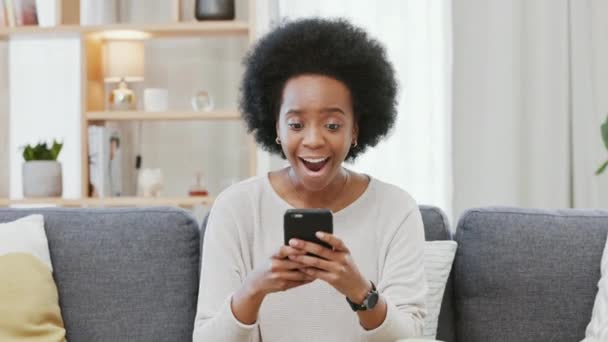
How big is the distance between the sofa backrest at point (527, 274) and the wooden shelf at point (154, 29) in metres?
1.59

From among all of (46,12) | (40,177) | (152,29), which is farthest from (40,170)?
(46,12)

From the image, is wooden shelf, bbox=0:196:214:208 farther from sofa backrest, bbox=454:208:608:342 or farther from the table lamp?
sofa backrest, bbox=454:208:608:342

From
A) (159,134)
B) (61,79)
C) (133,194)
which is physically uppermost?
(61,79)

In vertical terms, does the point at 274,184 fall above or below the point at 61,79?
below

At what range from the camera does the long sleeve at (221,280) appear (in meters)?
1.54

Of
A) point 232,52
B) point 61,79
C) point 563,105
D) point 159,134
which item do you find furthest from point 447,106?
point 61,79

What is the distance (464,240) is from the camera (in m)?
2.03

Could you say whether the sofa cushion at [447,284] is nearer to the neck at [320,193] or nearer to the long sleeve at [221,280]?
the neck at [320,193]

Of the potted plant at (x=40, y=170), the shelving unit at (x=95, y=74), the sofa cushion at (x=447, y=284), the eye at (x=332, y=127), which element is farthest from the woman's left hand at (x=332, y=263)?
the potted plant at (x=40, y=170)

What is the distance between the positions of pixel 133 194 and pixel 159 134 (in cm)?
27

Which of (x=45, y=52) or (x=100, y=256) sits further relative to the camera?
(x=45, y=52)

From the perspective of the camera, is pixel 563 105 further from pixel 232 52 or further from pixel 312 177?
pixel 312 177

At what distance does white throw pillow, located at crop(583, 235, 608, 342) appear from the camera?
180 cm

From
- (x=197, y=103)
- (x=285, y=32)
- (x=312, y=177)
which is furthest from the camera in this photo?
(x=197, y=103)
